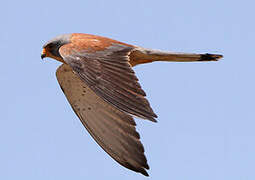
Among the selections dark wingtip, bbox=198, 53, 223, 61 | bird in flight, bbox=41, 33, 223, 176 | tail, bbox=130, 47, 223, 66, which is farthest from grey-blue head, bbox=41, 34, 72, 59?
dark wingtip, bbox=198, 53, 223, 61

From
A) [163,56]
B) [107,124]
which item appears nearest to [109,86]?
[163,56]

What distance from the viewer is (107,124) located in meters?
9.63

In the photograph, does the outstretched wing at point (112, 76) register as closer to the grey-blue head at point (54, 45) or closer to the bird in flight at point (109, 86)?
the bird in flight at point (109, 86)

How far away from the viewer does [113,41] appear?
924 centimetres

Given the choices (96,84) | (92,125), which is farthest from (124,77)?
(92,125)

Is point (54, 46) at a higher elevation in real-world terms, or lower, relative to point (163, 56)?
higher

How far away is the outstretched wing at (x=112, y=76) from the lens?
7.02m

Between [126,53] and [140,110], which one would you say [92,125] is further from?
[140,110]

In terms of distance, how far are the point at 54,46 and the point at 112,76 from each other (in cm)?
228

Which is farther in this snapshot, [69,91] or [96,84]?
[69,91]

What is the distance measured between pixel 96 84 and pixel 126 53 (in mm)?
951

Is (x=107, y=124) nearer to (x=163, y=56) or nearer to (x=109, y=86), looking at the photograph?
(x=163, y=56)

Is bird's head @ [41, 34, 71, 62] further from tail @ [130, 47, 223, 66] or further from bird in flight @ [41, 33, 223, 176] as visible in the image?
tail @ [130, 47, 223, 66]

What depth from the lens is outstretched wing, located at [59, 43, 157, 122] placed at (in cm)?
702
